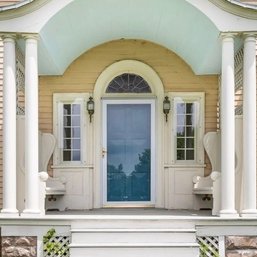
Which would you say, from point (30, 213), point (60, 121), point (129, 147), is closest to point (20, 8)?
point (30, 213)

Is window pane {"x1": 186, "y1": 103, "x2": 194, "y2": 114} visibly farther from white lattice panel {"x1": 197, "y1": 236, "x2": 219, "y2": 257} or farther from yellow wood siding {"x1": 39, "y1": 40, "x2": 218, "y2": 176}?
white lattice panel {"x1": 197, "y1": 236, "x2": 219, "y2": 257}

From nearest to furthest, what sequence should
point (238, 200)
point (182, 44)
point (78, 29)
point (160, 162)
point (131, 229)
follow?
point (131, 229)
point (238, 200)
point (78, 29)
point (182, 44)
point (160, 162)

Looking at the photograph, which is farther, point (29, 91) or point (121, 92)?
point (121, 92)

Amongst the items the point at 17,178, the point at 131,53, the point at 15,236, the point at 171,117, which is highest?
the point at 131,53

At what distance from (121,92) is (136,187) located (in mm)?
1572

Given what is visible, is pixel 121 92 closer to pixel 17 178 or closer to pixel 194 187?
pixel 194 187

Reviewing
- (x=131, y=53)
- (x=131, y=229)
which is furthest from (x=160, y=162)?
(x=131, y=229)

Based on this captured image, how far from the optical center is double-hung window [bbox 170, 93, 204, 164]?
336 inches

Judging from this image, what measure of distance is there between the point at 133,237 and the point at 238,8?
3.03 meters

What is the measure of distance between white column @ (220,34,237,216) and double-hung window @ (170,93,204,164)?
2.08m

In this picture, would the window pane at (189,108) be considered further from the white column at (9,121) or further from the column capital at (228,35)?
the white column at (9,121)

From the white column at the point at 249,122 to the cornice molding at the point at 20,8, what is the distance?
101 inches

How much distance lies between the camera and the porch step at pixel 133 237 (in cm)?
609

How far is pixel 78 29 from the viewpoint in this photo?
7441 mm
